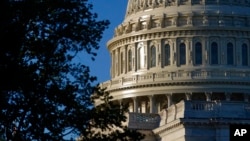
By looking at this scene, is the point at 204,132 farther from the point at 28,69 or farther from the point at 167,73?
the point at 28,69

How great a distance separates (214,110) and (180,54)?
111 feet

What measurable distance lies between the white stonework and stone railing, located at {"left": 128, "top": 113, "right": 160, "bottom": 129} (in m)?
14.6

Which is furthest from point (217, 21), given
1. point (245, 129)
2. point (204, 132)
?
point (245, 129)

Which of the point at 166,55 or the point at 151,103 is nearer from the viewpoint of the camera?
the point at 151,103

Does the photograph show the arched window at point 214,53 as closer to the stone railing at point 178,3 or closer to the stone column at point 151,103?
the stone railing at point 178,3

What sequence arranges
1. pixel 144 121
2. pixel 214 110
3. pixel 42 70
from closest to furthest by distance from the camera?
pixel 42 70
pixel 214 110
pixel 144 121

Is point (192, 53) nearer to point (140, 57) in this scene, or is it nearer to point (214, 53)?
point (214, 53)

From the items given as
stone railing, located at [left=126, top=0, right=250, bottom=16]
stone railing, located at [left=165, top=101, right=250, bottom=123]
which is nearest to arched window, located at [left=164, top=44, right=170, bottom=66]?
stone railing, located at [left=126, top=0, right=250, bottom=16]

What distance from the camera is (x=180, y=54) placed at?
118m

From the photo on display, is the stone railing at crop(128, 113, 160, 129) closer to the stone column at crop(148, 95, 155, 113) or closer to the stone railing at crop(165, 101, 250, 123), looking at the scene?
the stone railing at crop(165, 101, 250, 123)

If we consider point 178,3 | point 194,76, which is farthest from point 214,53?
point 178,3

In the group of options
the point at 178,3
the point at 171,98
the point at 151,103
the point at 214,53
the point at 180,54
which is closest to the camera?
the point at 171,98

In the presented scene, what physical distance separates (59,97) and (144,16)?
85.0 meters

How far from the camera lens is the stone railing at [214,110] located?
83.1 metres
